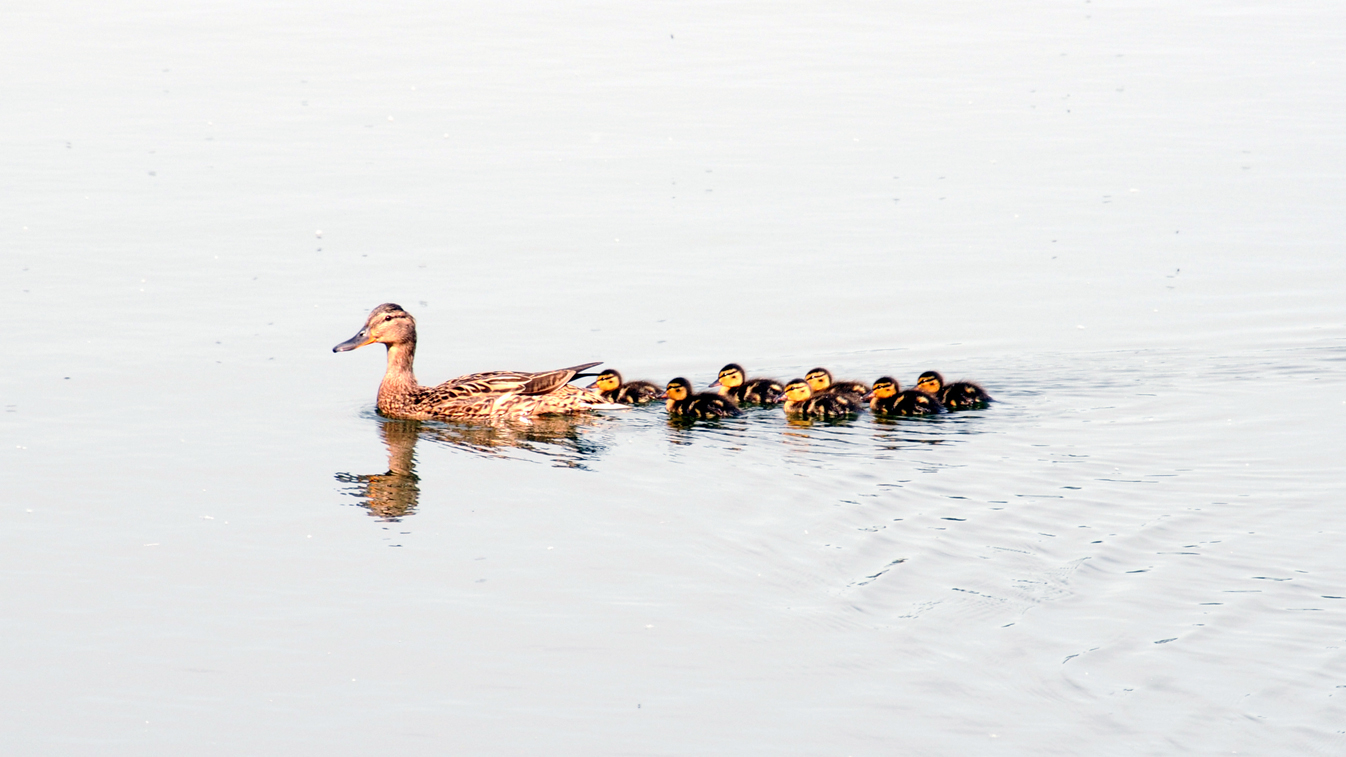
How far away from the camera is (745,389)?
11.4m

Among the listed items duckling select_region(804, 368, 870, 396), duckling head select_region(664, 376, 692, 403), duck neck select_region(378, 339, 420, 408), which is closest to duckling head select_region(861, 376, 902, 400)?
duckling select_region(804, 368, 870, 396)

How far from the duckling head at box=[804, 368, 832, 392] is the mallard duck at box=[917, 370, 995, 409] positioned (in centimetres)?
59

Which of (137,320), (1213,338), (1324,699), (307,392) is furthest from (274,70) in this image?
(1324,699)

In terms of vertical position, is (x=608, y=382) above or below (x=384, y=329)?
below

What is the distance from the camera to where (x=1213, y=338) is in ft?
40.7

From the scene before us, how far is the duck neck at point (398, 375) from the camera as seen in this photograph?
38.3ft

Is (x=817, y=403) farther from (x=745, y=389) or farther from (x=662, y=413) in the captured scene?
(x=662, y=413)

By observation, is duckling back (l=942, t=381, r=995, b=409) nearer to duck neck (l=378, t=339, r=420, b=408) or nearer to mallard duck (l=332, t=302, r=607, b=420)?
mallard duck (l=332, t=302, r=607, b=420)

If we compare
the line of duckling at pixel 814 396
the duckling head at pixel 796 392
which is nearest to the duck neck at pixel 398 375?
the line of duckling at pixel 814 396

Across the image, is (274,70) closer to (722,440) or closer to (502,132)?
(502,132)

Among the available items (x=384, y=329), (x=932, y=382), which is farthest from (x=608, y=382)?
(x=932, y=382)

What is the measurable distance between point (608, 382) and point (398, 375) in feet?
4.48

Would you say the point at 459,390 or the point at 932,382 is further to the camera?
the point at 459,390

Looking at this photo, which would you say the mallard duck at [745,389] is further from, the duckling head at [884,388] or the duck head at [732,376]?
the duckling head at [884,388]
